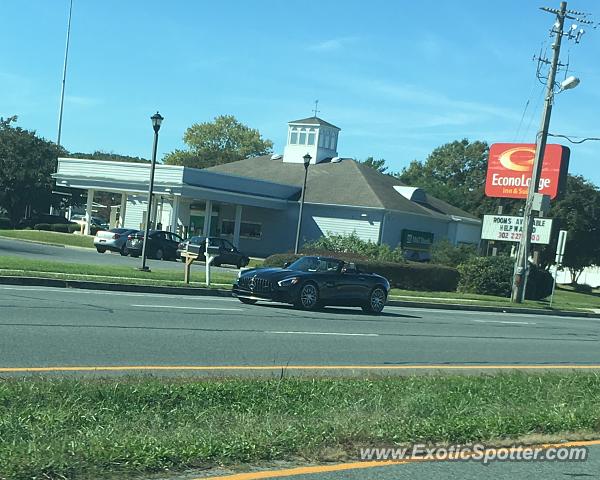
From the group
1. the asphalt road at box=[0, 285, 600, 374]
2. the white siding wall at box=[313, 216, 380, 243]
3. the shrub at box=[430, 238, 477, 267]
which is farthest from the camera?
the white siding wall at box=[313, 216, 380, 243]

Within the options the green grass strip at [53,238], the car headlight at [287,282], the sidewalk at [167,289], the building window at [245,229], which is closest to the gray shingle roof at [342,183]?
the building window at [245,229]

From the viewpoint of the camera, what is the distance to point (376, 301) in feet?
70.4

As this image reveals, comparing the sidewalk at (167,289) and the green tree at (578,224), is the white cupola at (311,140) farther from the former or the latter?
the sidewalk at (167,289)

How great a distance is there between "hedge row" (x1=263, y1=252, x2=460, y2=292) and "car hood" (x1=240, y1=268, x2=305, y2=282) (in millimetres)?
12562

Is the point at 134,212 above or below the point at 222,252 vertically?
above

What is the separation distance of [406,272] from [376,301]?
13707mm

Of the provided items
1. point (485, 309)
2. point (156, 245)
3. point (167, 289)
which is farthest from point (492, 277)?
point (167, 289)

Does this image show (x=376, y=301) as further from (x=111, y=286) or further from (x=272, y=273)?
(x=111, y=286)

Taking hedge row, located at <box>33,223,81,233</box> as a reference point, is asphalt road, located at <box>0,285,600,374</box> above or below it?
below

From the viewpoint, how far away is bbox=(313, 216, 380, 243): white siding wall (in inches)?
1949

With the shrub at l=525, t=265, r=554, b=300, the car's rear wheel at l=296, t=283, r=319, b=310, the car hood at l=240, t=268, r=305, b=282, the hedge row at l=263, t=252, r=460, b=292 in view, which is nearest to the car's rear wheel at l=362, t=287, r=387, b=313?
the car's rear wheel at l=296, t=283, r=319, b=310

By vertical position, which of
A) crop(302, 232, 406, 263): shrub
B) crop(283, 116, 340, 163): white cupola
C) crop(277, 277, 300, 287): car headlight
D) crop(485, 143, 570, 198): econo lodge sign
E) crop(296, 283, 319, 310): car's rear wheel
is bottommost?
crop(296, 283, 319, 310): car's rear wheel

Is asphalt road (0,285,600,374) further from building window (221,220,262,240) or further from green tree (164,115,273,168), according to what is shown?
green tree (164,115,273,168)

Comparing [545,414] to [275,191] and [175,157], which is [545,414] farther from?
[175,157]
